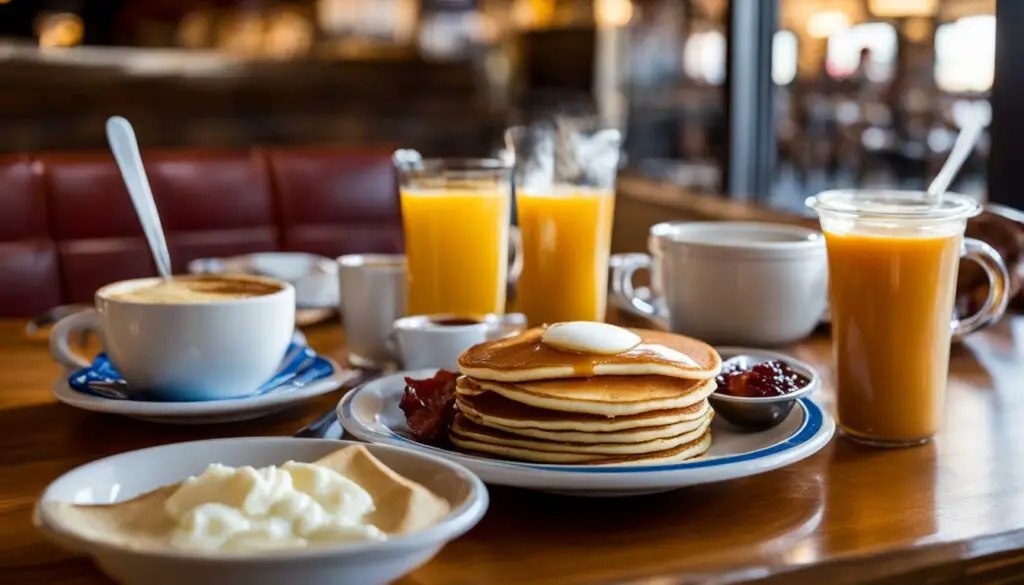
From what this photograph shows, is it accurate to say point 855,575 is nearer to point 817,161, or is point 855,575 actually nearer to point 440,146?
point 440,146

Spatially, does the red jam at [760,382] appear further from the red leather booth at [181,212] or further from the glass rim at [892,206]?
the red leather booth at [181,212]

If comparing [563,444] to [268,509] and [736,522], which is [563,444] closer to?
[736,522]

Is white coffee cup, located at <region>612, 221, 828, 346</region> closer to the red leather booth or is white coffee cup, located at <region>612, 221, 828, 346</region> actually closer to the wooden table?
the wooden table

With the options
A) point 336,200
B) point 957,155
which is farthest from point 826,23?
point 957,155

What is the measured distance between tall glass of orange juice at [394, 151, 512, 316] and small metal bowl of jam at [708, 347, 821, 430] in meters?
0.47

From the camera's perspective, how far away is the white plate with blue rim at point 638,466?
793 millimetres

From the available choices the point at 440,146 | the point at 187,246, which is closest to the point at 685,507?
the point at 187,246

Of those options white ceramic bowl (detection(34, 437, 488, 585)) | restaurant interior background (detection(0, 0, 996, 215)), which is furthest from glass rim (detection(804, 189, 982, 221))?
restaurant interior background (detection(0, 0, 996, 215))

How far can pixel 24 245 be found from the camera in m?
2.49

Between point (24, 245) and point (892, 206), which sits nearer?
point (892, 206)

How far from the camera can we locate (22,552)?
76cm

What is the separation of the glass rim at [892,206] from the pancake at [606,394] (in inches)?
10.3

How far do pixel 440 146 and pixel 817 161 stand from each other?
3853 millimetres

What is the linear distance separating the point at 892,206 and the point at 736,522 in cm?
38
